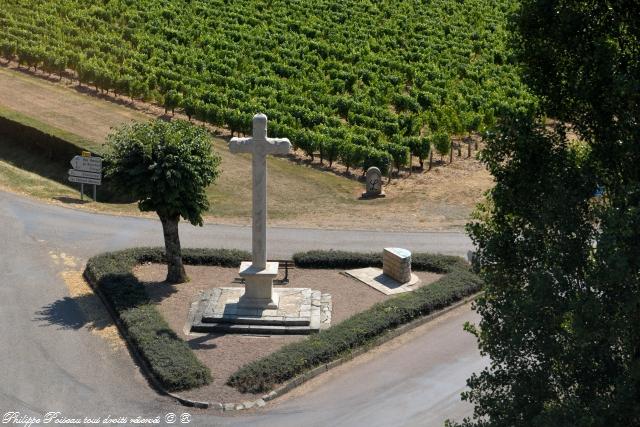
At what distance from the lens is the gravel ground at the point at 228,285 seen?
21.3m

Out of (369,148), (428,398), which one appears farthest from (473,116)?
(428,398)

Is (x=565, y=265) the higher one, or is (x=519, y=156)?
(x=519, y=156)

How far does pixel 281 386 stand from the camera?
20891mm

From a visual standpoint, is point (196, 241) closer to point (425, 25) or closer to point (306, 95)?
point (306, 95)

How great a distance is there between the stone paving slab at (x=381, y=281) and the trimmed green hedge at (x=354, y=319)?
49 cm

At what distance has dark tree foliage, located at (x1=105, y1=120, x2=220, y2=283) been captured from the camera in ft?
80.9

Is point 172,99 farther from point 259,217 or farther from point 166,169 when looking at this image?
point 259,217

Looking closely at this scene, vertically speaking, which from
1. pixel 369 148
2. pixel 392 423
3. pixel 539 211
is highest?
pixel 539 211

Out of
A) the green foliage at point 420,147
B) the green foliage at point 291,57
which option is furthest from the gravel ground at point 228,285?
the green foliage at point 420,147

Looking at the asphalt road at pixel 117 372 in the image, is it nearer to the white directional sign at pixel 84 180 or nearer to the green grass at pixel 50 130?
the white directional sign at pixel 84 180

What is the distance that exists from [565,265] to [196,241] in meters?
17.4

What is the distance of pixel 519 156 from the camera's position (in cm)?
1454

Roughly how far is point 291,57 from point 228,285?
29825mm

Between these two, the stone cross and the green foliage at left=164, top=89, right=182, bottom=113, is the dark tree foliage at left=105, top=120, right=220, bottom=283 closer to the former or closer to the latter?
the stone cross
